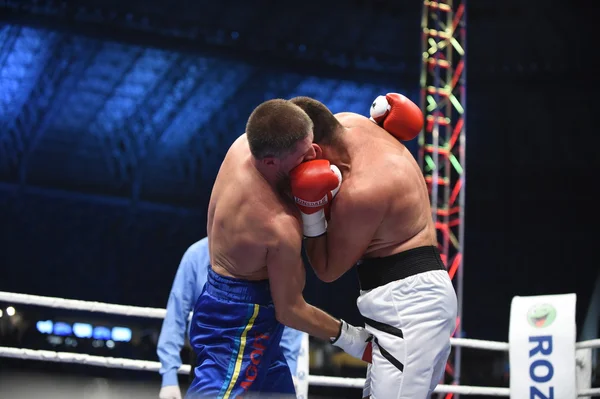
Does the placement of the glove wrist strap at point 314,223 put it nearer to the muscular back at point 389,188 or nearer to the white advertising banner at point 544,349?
the muscular back at point 389,188

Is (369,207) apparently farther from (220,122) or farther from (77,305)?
(220,122)

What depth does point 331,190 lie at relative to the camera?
7.09 ft

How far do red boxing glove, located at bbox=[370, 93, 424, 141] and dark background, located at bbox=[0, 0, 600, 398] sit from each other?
7194mm

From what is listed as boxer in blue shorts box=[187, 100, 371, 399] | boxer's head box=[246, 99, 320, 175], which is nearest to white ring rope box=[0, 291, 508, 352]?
boxer in blue shorts box=[187, 100, 371, 399]

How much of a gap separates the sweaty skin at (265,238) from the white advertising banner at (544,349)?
1.24 metres

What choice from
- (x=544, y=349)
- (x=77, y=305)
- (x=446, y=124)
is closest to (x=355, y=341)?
(x=544, y=349)

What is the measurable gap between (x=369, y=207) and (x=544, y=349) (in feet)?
4.47

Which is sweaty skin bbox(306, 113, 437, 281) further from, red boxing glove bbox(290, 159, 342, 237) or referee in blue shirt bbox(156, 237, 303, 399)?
referee in blue shirt bbox(156, 237, 303, 399)

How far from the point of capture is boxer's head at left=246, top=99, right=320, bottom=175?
6.87 feet

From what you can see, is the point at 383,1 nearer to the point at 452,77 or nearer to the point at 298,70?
the point at 298,70

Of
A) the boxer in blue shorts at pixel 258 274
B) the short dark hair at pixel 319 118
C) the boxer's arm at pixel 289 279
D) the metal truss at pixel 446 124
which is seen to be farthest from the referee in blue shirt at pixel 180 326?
the metal truss at pixel 446 124

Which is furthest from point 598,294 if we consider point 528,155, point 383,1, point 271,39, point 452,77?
point 271,39

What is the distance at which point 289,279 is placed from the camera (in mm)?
2162

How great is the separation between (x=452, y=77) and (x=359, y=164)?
5.52 m
